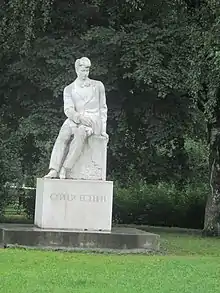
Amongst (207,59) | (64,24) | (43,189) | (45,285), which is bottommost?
(45,285)

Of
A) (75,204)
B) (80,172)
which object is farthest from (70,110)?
(75,204)

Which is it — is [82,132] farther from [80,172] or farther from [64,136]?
[80,172]

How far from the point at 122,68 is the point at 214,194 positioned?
437 centimetres

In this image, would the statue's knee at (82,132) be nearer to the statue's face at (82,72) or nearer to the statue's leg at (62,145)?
the statue's leg at (62,145)

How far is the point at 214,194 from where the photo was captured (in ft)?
64.4

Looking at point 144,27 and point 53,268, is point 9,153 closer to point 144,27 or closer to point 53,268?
point 144,27

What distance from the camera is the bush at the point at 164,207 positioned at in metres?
26.5

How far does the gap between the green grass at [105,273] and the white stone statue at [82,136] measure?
2.05 m

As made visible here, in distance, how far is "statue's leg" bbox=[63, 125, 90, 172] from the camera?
520 inches

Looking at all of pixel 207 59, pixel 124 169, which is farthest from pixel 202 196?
pixel 207 59

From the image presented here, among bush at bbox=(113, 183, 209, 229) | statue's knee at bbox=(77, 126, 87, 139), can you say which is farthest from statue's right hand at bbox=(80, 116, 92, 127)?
bush at bbox=(113, 183, 209, 229)

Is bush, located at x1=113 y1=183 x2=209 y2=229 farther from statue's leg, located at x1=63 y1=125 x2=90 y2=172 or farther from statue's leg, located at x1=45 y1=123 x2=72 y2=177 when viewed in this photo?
statue's leg, located at x1=63 y1=125 x2=90 y2=172

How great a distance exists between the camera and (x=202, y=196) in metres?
26.7

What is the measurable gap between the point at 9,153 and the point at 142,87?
490 centimetres
